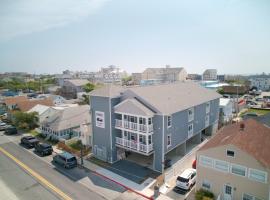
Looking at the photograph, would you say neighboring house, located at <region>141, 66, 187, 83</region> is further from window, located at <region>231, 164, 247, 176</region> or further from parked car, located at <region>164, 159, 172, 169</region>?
window, located at <region>231, 164, 247, 176</region>

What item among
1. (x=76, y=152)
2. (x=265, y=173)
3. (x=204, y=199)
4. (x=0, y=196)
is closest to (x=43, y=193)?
(x=0, y=196)

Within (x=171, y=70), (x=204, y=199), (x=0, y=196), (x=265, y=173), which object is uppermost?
(x=171, y=70)

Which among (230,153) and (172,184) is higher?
(230,153)

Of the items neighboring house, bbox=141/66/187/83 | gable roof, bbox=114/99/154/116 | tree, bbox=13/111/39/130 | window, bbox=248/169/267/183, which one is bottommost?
tree, bbox=13/111/39/130

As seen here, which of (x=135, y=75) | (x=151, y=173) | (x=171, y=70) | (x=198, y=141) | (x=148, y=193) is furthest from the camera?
(x=135, y=75)

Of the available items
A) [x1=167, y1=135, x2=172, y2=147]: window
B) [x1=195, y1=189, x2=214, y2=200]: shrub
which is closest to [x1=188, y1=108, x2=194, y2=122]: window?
[x1=167, y1=135, x2=172, y2=147]: window

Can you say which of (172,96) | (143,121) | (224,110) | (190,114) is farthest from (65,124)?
(224,110)

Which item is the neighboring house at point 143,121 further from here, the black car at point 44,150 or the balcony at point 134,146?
the black car at point 44,150

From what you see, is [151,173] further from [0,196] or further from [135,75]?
[135,75]
